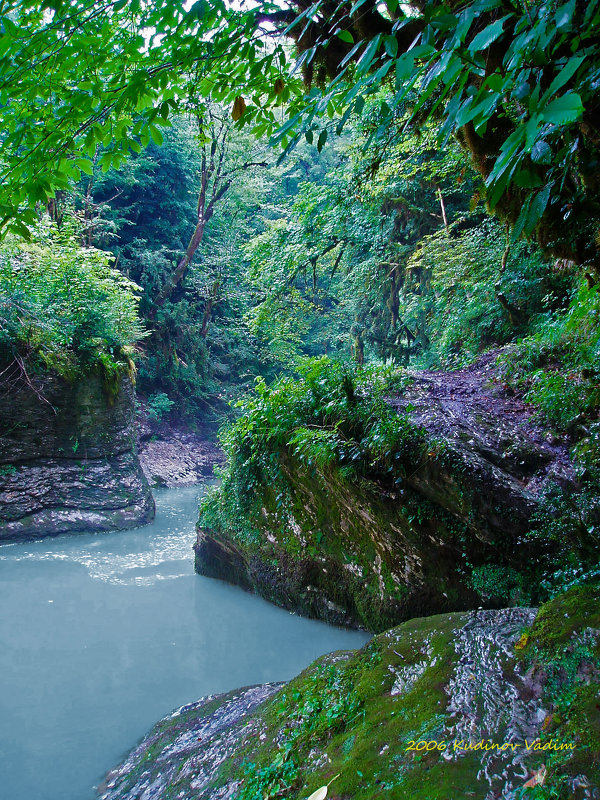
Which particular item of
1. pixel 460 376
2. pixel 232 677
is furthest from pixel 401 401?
pixel 232 677

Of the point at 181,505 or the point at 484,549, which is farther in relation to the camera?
the point at 181,505

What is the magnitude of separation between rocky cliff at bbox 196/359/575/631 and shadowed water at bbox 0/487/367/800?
473 mm

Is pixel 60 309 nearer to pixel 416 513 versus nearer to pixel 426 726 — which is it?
pixel 416 513

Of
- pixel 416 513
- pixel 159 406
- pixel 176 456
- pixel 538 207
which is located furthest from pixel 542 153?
pixel 159 406

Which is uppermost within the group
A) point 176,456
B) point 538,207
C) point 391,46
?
point 391,46

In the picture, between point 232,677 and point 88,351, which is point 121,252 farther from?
point 232,677

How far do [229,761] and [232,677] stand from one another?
1865 mm

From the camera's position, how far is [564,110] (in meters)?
1.01

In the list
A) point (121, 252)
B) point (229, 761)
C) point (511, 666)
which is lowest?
point (229, 761)

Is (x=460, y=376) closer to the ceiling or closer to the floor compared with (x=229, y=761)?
closer to the ceiling

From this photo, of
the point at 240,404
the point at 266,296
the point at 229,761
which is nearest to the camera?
the point at 229,761

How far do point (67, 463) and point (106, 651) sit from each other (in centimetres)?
505

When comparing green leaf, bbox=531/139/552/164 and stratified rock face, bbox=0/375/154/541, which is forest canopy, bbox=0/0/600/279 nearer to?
green leaf, bbox=531/139/552/164

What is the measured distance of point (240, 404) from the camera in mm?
6730
